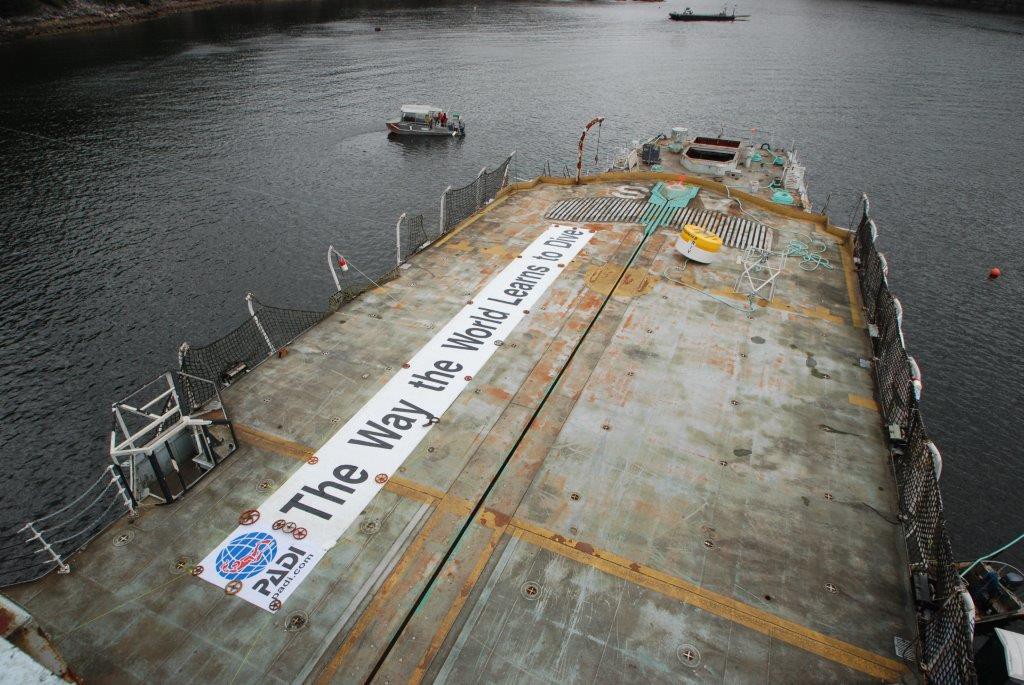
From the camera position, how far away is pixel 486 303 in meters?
21.9

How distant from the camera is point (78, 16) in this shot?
9994 centimetres

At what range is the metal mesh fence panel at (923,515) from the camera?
932cm

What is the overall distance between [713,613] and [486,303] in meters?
13.9

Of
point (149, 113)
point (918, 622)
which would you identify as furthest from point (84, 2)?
point (918, 622)

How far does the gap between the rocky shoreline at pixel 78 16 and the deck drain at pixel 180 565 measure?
394 ft

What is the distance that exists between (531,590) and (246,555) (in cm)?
666

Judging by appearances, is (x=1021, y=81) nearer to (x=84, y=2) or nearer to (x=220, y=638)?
(x=220, y=638)

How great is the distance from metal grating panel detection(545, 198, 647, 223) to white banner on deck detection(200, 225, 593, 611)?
8.57m

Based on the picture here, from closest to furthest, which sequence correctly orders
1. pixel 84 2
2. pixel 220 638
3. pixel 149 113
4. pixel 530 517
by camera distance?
pixel 220 638
pixel 530 517
pixel 149 113
pixel 84 2

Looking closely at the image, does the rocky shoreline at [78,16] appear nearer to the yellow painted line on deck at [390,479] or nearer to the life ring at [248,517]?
the yellow painted line on deck at [390,479]

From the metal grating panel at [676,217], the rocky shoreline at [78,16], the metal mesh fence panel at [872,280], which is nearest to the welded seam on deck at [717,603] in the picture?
the metal mesh fence panel at [872,280]

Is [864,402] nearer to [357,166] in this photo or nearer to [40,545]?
[40,545]

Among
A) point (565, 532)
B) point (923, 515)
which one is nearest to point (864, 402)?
point (923, 515)

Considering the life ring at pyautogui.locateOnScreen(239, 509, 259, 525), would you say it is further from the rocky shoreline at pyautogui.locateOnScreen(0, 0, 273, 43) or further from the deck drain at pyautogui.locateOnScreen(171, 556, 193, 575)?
the rocky shoreline at pyautogui.locateOnScreen(0, 0, 273, 43)
